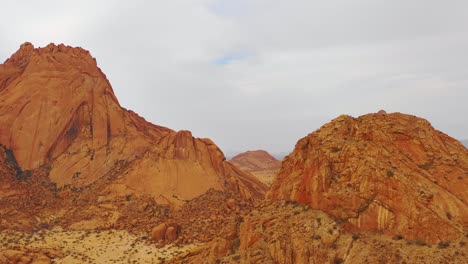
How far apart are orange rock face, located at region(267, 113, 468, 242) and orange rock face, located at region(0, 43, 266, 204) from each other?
25.6 metres

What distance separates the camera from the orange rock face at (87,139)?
51.9 meters

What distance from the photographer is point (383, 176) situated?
938 inches

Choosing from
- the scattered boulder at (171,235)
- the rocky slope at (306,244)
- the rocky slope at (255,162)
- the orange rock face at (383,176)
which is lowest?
the scattered boulder at (171,235)

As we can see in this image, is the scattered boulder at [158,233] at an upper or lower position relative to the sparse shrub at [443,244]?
lower

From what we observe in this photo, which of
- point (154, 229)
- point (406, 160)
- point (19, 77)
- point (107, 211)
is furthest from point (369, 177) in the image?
point (19, 77)

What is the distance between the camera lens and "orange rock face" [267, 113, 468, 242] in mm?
22516

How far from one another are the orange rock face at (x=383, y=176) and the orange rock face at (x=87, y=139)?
25.6 meters

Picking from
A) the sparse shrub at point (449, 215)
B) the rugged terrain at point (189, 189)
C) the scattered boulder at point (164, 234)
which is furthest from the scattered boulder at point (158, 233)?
the sparse shrub at point (449, 215)

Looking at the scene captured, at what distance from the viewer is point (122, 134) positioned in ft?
193

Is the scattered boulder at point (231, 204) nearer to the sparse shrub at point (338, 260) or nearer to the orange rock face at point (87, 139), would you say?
the orange rock face at point (87, 139)

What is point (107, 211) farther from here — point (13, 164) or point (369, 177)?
point (369, 177)

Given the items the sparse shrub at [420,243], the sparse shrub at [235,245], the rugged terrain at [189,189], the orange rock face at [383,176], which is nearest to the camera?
the sparse shrub at [420,243]

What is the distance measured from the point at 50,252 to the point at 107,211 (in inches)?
380

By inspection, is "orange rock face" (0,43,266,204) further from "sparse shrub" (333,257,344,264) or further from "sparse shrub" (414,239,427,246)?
"sparse shrub" (414,239,427,246)
